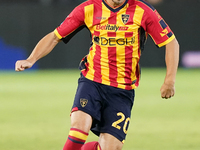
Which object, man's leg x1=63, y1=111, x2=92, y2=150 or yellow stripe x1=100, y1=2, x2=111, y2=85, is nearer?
man's leg x1=63, y1=111, x2=92, y2=150

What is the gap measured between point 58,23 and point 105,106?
11072 millimetres

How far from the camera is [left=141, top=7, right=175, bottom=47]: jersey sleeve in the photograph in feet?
15.6

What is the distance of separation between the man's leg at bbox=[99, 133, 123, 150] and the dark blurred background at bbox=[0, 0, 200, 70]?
35.8 feet

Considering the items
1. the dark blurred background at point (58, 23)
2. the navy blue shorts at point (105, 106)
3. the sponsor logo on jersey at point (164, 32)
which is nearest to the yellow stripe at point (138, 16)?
the sponsor logo on jersey at point (164, 32)

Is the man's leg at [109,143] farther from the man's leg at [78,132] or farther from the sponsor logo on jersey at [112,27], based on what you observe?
the sponsor logo on jersey at [112,27]

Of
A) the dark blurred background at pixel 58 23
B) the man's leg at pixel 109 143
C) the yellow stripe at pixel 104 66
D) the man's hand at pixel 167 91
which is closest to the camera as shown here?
the man's hand at pixel 167 91

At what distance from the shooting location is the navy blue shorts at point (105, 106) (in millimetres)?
4746

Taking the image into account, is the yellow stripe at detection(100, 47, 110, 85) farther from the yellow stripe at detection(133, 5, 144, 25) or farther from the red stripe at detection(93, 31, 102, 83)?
the yellow stripe at detection(133, 5, 144, 25)

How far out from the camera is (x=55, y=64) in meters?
15.9

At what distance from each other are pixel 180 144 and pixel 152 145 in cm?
37

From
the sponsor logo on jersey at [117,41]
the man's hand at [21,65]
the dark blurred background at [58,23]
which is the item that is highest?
the dark blurred background at [58,23]

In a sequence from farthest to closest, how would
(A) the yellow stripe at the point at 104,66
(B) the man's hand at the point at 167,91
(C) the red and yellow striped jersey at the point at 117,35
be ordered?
1. (A) the yellow stripe at the point at 104,66
2. (C) the red and yellow striped jersey at the point at 117,35
3. (B) the man's hand at the point at 167,91

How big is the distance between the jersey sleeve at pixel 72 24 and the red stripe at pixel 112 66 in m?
0.43

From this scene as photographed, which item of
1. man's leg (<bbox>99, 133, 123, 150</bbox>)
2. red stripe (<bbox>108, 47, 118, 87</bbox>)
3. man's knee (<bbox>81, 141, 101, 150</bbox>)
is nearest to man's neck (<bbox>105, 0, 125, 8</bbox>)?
red stripe (<bbox>108, 47, 118, 87</bbox>)
